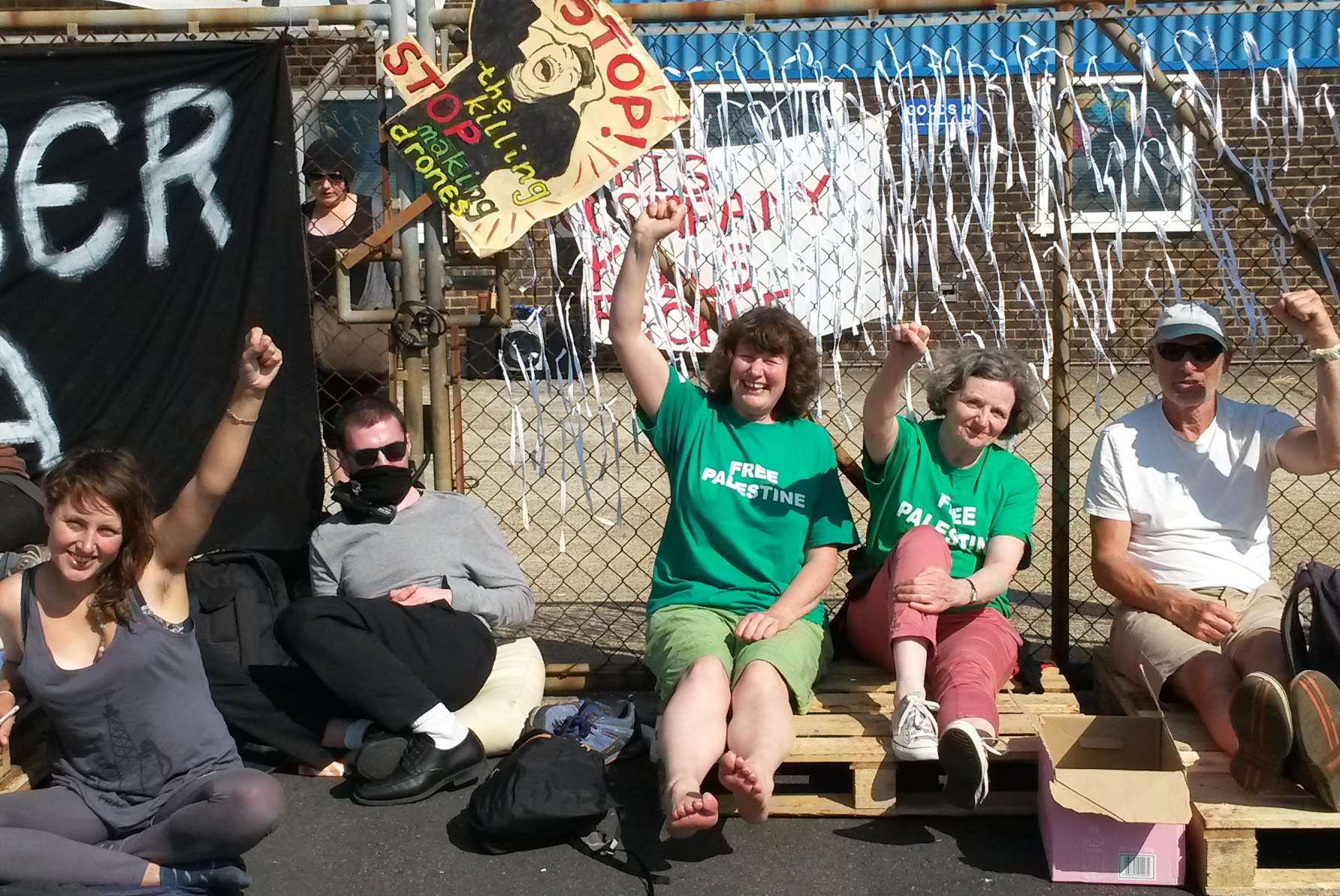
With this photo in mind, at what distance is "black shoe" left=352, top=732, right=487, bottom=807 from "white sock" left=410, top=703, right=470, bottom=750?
12 millimetres

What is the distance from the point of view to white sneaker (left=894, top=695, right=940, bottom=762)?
3.35 m

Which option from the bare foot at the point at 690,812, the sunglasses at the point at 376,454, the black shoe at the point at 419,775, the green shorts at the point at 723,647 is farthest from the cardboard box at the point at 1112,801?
the sunglasses at the point at 376,454

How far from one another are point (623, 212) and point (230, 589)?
1.71 metres

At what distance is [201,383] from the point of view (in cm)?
430

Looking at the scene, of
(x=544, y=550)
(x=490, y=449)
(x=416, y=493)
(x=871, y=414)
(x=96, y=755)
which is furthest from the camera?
(x=490, y=449)

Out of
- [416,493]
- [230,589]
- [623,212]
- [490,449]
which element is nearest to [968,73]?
[623,212]

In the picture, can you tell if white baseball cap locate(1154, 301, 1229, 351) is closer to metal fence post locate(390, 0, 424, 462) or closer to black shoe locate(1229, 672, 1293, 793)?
black shoe locate(1229, 672, 1293, 793)

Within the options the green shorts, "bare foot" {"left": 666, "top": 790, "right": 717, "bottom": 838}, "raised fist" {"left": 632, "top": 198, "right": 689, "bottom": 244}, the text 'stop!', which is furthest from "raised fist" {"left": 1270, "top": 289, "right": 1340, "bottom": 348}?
"bare foot" {"left": 666, "top": 790, "right": 717, "bottom": 838}

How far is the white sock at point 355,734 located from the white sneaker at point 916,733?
1.51m

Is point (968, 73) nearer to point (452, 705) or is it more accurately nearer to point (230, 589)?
point (452, 705)

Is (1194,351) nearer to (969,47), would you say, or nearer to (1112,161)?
(1112,161)

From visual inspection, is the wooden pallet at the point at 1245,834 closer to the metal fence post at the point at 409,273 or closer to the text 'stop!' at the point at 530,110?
the text 'stop!' at the point at 530,110

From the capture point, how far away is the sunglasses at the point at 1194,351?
374cm

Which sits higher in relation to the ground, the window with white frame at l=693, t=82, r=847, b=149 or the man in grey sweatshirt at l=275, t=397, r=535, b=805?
the window with white frame at l=693, t=82, r=847, b=149
